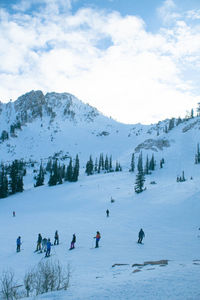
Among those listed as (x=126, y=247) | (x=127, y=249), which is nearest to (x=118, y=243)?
(x=126, y=247)

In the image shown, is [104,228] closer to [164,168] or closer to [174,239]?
[174,239]

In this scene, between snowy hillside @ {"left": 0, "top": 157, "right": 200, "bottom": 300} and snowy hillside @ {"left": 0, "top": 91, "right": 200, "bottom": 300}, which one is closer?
snowy hillside @ {"left": 0, "top": 157, "right": 200, "bottom": 300}

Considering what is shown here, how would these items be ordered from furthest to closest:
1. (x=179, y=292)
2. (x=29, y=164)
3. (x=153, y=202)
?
1. (x=29, y=164)
2. (x=153, y=202)
3. (x=179, y=292)

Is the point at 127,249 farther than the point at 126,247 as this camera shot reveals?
No

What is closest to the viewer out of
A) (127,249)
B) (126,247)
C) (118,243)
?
(127,249)

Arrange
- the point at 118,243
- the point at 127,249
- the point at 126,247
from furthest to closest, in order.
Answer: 1. the point at 118,243
2. the point at 126,247
3. the point at 127,249

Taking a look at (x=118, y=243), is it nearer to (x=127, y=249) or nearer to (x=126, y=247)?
(x=126, y=247)

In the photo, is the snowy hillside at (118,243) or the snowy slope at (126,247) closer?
the snowy slope at (126,247)

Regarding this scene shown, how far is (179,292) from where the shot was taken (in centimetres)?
631

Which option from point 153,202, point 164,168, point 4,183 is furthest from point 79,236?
point 164,168

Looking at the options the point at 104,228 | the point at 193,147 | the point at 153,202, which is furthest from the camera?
the point at 193,147

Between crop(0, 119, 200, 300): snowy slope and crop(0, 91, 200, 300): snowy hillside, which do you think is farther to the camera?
crop(0, 91, 200, 300): snowy hillside

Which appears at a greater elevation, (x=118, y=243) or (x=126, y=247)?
(x=126, y=247)

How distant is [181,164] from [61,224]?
78.9m
